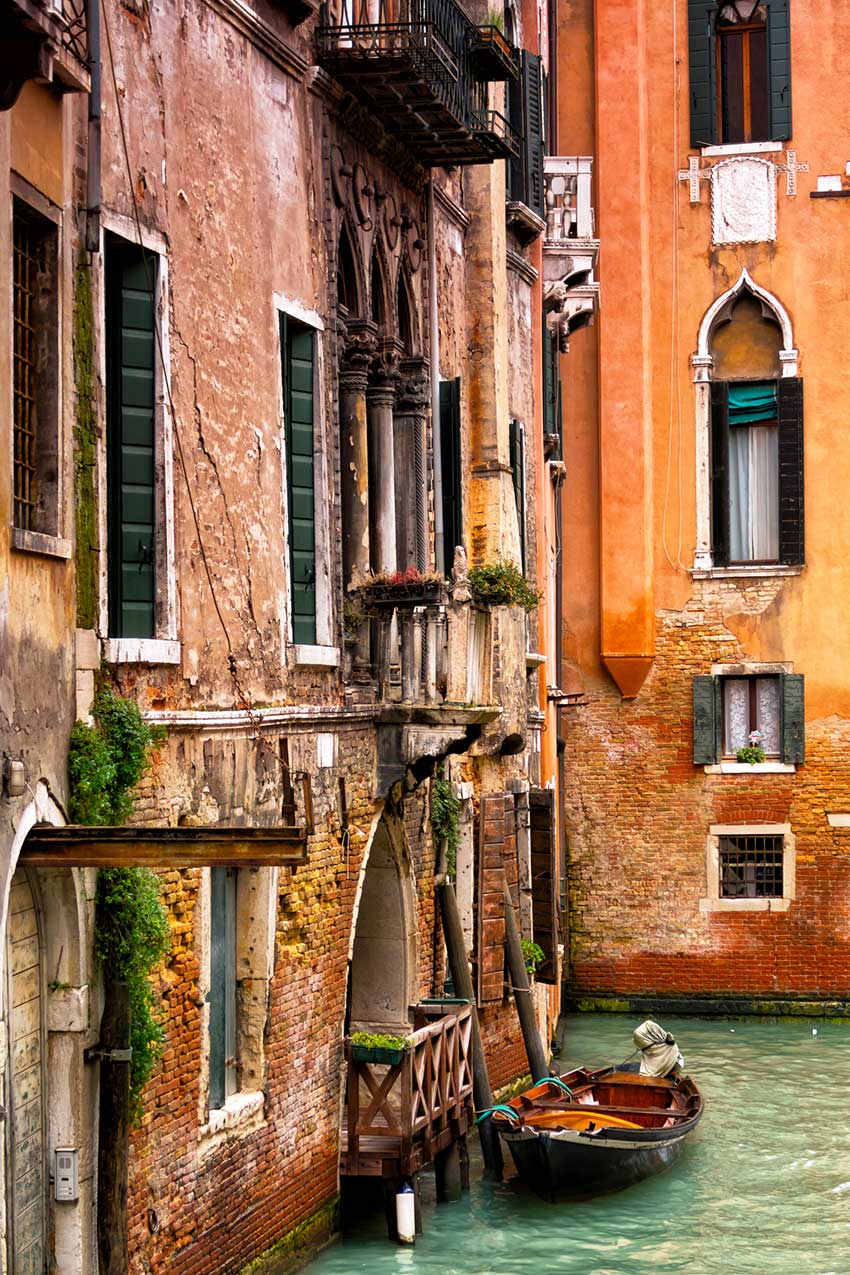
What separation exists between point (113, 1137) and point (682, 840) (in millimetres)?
14974

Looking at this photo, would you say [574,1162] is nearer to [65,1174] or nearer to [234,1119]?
[234,1119]

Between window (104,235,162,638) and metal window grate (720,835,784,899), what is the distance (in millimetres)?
14552

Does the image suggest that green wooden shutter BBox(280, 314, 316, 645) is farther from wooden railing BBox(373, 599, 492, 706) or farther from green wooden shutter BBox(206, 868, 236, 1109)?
green wooden shutter BBox(206, 868, 236, 1109)

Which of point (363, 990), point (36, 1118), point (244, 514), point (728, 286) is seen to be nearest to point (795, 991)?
point (728, 286)

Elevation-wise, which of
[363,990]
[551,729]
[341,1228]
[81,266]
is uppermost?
[81,266]

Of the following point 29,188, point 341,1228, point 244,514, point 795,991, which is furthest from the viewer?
point 795,991

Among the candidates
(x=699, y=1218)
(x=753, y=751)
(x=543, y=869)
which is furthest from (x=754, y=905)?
(x=699, y=1218)

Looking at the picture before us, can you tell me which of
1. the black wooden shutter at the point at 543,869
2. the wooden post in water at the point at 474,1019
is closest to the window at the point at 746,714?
the black wooden shutter at the point at 543,869

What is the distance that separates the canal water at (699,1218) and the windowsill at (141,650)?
4.27m

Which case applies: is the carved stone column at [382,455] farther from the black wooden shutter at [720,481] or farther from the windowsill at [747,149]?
the windowsill at [747,149]

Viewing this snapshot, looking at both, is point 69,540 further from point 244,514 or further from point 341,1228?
point 341,1228

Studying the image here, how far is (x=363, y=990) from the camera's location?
14680mm

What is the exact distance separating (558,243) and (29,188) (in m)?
12.4

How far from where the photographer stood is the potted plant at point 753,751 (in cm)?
2314
